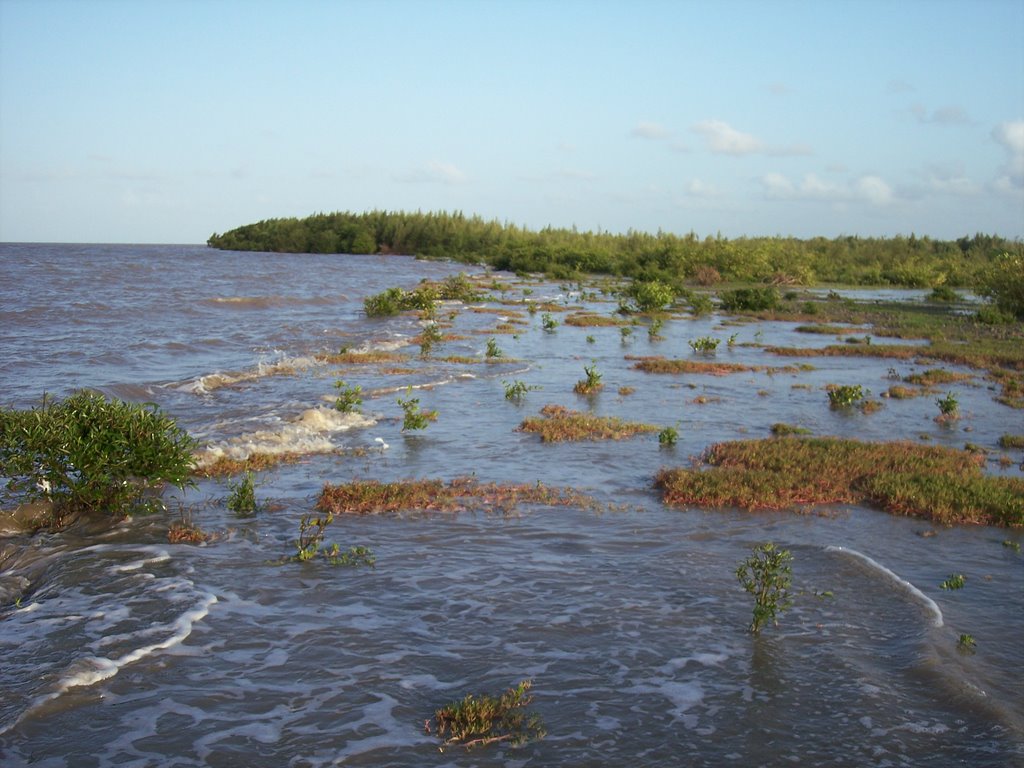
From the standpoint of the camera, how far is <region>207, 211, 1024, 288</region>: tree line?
5850cm

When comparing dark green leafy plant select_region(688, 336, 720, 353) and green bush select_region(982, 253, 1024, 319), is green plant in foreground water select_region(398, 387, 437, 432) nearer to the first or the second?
dark green leafy plant select_region(688, 336, 720, 353)

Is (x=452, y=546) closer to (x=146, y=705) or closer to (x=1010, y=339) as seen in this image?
(x=146, y=705)

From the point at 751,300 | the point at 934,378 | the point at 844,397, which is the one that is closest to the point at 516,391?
the point at 844,397

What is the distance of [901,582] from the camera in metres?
8.27

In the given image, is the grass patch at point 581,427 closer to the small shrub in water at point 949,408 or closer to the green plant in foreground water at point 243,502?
the green plant in foreground water at point 243,502

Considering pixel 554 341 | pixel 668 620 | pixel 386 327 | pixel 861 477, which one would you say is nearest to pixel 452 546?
pixel 668 620

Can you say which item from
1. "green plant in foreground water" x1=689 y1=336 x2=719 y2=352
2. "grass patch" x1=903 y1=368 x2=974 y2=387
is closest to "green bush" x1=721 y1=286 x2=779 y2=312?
"green plant in foreground water" x1=689 y1=336 x2=719 y2=352

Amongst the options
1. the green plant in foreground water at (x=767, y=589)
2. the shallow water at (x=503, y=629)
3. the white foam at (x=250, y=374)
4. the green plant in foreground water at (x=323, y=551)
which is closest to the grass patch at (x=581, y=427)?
the shallow water at (x=503, y=629)

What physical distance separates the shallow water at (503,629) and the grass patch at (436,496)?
Result: 243 mm

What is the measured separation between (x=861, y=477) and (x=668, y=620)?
5.55m

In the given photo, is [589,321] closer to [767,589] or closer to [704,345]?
[704,345]

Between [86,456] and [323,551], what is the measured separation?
2745mm

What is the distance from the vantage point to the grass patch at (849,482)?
10.5 meters

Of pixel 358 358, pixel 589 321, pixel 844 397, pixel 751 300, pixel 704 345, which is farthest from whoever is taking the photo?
pixel 751 300
